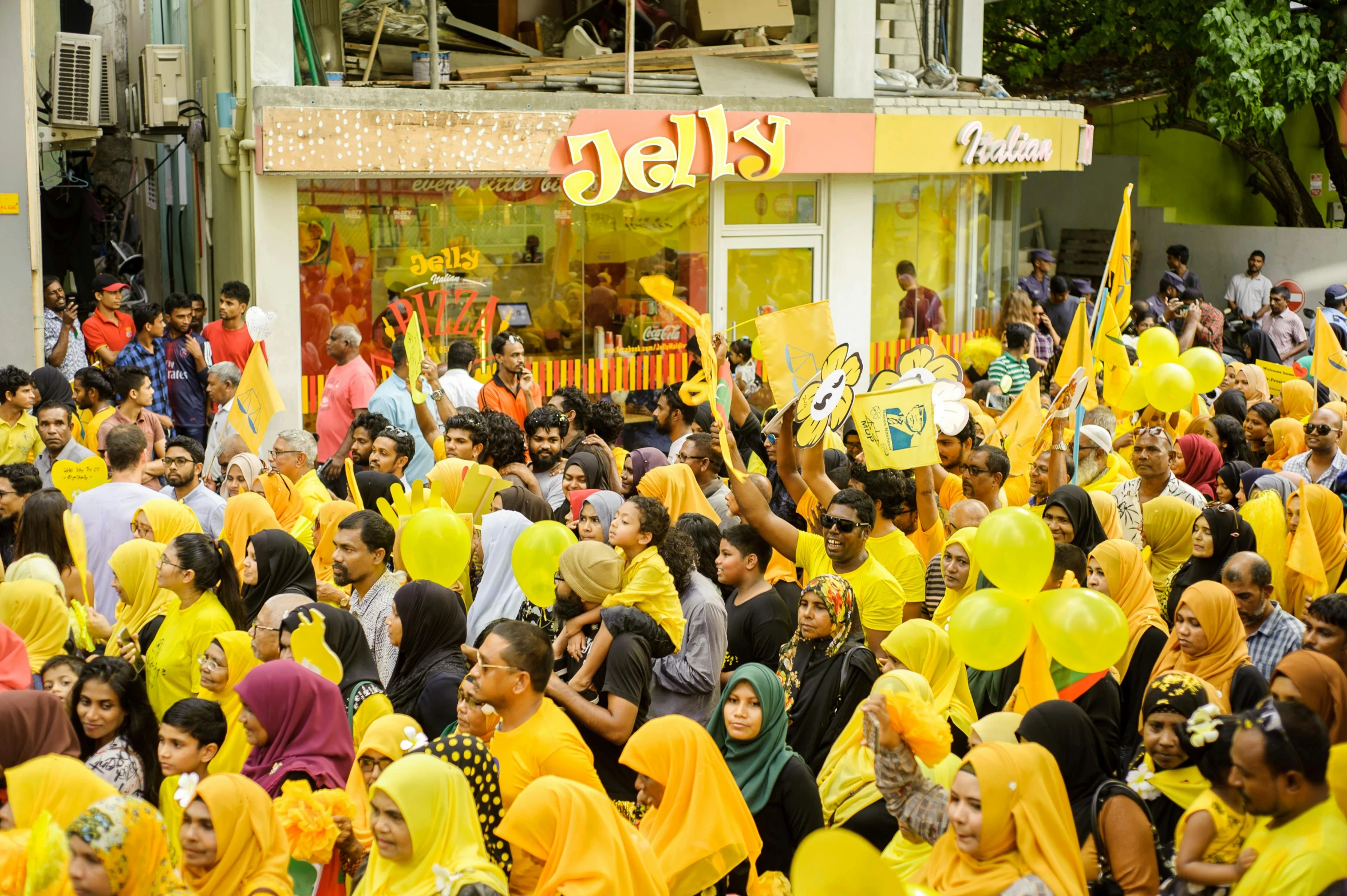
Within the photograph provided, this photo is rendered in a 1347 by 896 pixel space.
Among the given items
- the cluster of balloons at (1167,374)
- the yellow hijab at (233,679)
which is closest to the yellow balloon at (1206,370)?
the cluster of balloons at (1167,374)

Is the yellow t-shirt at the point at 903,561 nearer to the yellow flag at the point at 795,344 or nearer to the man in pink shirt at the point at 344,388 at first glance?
the yellow flag at the point at 795,344

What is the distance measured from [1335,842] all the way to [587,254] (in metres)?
10.2

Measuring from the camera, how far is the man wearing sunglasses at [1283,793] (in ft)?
12.0

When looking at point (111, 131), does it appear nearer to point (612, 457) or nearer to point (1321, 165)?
point (612, 457)

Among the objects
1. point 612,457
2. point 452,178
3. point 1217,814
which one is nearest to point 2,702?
A: point 1217,814

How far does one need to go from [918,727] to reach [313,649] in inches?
78.7

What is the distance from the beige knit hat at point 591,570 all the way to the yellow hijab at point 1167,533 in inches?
107

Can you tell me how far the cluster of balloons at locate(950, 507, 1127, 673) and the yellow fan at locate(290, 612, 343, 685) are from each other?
210 cm

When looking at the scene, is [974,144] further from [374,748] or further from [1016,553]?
[374,748]

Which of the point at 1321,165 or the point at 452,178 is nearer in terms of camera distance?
the point at 452,178

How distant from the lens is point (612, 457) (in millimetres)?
8109

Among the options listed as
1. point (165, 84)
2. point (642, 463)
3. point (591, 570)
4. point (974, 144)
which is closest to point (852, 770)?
point (591, 570)

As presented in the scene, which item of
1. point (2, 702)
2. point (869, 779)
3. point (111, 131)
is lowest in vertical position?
point (869, 779)

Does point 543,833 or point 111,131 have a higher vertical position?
point 111,131
